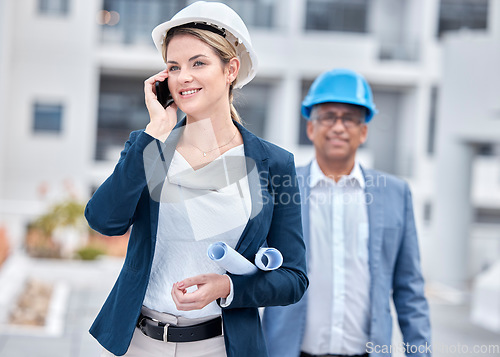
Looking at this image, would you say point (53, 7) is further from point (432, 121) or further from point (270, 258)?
point (270, 258)

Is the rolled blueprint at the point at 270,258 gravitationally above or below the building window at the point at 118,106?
below

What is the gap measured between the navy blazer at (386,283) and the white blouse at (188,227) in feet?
3.11

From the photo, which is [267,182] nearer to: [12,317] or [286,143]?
[12,317]

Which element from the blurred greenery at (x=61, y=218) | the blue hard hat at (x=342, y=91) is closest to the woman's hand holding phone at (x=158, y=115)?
the blue hard hat at (x=342, y=91)

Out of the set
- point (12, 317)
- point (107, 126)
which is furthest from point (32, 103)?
point (12, 317)

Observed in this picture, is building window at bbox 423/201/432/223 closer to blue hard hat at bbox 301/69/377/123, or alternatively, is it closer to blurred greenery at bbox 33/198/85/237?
blurred greenery at bbox 33/198/85/237

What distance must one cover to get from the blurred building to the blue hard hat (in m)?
12.6

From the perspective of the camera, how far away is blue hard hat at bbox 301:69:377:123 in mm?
2900

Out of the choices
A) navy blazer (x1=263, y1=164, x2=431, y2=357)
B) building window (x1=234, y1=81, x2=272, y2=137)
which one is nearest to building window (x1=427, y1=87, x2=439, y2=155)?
building window (x1=234, y1=81, x2=272, y2=137)

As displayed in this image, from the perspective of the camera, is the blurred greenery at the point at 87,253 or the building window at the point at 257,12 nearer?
the blurred greenery at the point at 87,253

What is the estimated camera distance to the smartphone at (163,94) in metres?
1.87

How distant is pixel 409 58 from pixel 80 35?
8884 mm

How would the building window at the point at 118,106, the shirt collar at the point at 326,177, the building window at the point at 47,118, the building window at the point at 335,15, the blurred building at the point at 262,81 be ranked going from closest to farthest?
1. the shirt collar at the point at 326,177
2. the blurred building at the point at 262,81
3. the building window at the point at 47,118
4. the building window at the point at 118,106
5. the building window at the point at 335,15

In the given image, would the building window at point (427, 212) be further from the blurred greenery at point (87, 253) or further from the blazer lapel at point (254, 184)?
the blazer lapel at point (254, 184)
